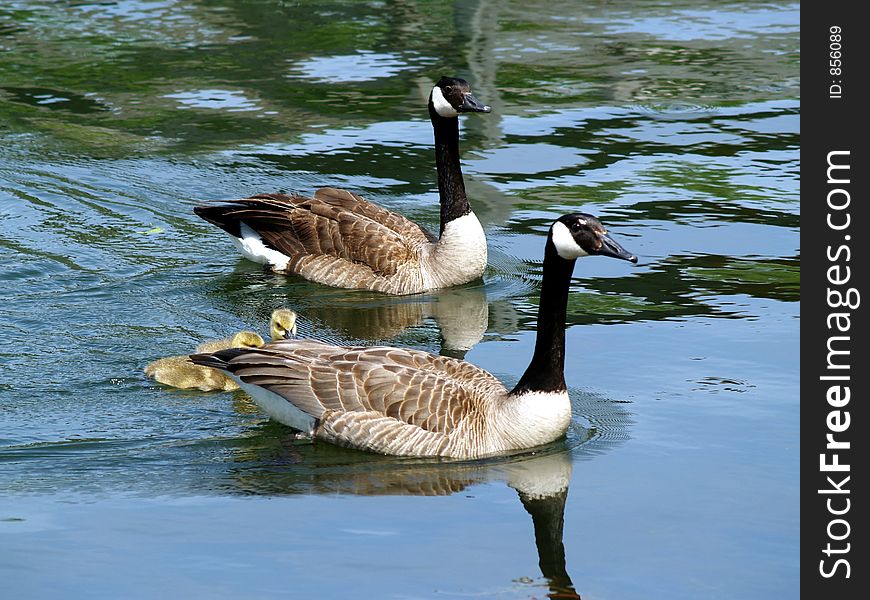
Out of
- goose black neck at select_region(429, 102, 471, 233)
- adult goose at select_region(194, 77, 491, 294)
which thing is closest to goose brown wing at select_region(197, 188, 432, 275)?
adult goose at select_region(194, 77, 491, 294)

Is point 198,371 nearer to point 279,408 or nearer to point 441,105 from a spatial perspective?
point 279,408

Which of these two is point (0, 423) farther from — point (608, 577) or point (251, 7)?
point (251, 7)

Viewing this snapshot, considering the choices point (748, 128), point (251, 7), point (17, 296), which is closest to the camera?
point (17, 296)

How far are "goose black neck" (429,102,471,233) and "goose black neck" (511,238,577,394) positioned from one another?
13.9 feet

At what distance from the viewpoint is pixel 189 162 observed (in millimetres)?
17078

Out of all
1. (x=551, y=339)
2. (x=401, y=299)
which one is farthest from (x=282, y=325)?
(x=551, y=339)

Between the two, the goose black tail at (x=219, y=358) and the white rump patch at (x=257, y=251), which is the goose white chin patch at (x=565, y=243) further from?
the white rump patch at (x=257, y=251)

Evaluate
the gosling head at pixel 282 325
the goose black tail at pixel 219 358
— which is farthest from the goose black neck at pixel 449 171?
the goose black tail at pixel 219 358

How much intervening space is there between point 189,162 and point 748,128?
24.7ft

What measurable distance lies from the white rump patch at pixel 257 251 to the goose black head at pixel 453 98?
2.16 meters

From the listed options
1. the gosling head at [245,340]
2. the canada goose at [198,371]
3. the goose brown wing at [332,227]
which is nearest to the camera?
the canada goose at [198,371]

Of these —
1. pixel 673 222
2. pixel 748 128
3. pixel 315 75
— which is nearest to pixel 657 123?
pixel 748 128

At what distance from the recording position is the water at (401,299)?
312 inches

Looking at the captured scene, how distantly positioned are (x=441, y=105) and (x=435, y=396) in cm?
501
